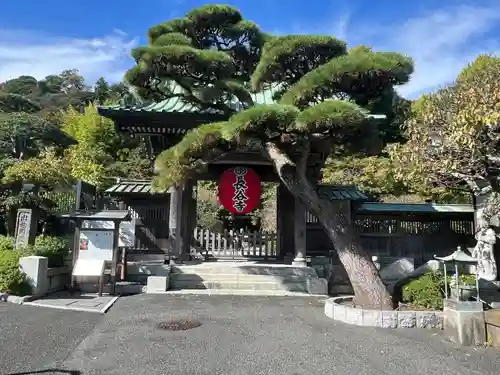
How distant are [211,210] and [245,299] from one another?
14664mm

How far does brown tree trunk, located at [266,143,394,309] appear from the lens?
7.72 meters

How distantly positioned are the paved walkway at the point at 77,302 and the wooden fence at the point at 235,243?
4.46 meters

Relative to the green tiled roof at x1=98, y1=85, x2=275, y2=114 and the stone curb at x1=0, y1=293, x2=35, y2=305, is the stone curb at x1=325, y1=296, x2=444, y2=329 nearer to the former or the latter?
the green tiled roof at x1=98, y1=85, x2=275, y2=114

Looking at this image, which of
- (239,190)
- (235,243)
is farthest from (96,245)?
(235,243)

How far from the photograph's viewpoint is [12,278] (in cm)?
859

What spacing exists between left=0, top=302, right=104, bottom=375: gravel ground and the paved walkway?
29 centimetres

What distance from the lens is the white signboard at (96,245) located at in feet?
32.2

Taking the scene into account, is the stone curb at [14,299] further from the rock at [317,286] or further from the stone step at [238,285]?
the rock at [317,286]

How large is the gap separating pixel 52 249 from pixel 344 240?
23.9 ft

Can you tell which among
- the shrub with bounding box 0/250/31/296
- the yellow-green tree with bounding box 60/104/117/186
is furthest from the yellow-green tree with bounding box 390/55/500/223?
the yellow-green tree with bounding box 60/104/117/186

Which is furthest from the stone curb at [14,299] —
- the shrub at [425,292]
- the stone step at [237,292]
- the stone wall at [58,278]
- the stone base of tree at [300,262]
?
the shrub at [425,292]

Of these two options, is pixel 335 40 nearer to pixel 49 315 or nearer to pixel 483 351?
pixel 483 351

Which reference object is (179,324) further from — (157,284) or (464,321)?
(464,321)

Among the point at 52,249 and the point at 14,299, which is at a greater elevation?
the point at 52,249
